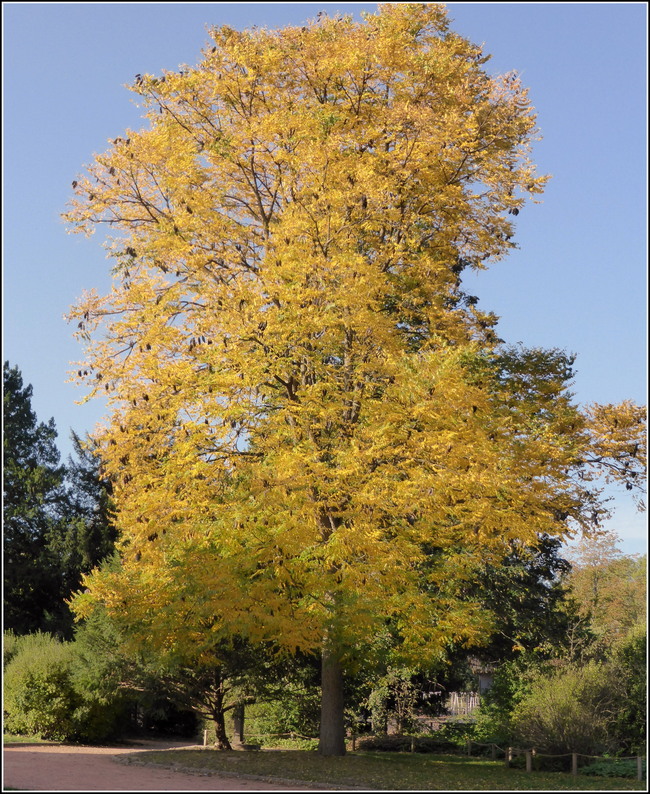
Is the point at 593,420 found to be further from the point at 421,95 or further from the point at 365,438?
the point at 421,95

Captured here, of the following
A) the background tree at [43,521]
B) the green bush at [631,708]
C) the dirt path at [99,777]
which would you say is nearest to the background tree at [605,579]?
the green bush at [631,708]

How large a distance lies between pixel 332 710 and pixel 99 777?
15.4 ft

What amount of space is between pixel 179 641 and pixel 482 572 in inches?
423

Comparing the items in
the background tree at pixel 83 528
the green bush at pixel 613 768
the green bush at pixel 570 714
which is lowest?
the green bush at pixel 613 768

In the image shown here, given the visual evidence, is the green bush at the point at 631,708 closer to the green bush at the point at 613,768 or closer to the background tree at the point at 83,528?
the green bush at the point at 613,768

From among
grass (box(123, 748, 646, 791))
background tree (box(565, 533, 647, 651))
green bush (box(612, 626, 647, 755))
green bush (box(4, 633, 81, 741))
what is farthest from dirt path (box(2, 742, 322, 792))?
background tree (box(565, 533, 647, 651))

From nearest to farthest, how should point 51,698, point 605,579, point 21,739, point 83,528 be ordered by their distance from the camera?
1. point 21,739
2. point 51,698
3. point 83,528
4. point 605,579

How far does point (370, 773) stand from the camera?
13938 millimetres

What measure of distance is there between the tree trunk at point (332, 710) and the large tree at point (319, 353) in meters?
0.04

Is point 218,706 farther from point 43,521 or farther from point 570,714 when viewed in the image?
point 43,521

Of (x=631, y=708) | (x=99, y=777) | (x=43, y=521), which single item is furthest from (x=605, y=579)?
(x=99, y=777)

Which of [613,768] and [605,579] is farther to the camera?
[605,579]

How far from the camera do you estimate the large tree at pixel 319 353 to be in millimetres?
14102

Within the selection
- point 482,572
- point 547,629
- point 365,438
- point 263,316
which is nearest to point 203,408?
point 263,316
